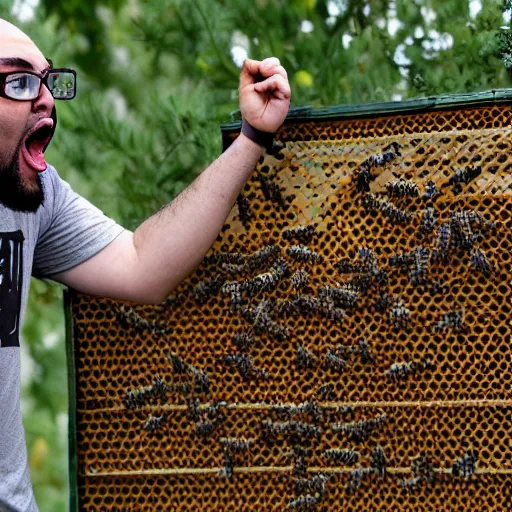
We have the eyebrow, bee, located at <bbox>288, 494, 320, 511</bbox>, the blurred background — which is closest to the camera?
the eyebrow

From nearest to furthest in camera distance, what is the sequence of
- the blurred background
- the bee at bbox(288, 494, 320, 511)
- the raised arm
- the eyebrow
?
the eyebrow
the raised arm
the bee at bbox(288, 494, 320, 511)
the blurred background

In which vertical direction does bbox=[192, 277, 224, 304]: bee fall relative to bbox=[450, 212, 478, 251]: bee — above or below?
below

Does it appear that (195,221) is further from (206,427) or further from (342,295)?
(206,427)

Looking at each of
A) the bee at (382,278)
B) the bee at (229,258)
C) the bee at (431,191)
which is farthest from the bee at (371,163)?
the bee at (229,258)

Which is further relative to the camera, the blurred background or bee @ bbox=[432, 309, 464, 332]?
the blurred background

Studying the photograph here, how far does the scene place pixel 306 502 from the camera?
80.7 inches

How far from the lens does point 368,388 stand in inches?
80.1

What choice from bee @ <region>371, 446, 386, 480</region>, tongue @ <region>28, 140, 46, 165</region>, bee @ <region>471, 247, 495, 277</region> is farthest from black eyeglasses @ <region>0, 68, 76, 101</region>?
bee @ <region>371, 446, 386, 480</region>

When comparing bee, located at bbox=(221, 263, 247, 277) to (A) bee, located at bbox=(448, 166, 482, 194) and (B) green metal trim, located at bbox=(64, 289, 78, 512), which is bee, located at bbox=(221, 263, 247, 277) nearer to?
(B) green metal trim, located at bbox=(64, 289, 78, 512)

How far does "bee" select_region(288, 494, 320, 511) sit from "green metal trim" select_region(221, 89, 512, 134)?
0.94 meters

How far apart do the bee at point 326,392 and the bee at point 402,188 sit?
50cm

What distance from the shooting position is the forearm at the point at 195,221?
198 cm

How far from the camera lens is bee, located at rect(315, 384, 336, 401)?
2.04 metres

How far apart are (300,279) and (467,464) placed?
23.7 inches
